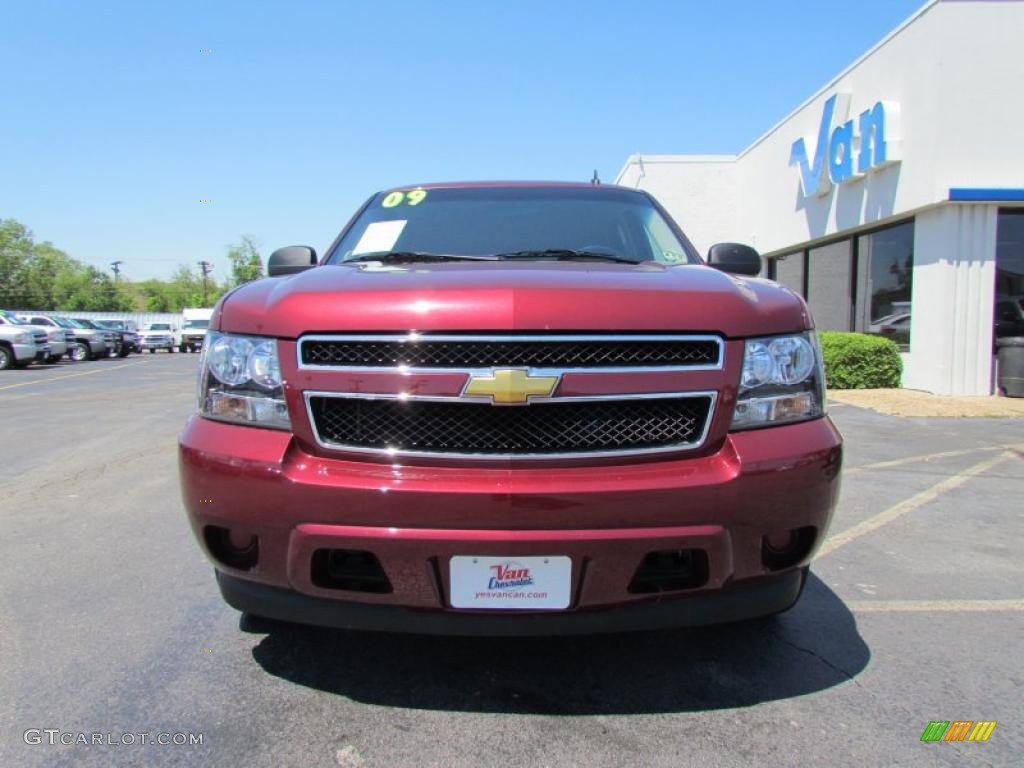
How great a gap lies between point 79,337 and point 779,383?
31.7 metres

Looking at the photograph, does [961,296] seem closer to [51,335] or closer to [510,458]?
[510,458]

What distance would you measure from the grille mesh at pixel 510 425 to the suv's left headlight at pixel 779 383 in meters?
0.15

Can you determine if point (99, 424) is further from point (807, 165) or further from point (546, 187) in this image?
point (807, 165)

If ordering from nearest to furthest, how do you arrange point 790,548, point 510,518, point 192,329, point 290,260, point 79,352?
point 510,518, point 790,548, point 290,260, point 79,352, point 192,329

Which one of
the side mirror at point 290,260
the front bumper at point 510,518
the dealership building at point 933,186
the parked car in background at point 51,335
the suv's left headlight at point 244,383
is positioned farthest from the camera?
the parked car in background at point 51,335

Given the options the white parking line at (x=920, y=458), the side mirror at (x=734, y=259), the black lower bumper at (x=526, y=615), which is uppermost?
the side mirror at (x=734, y=259)

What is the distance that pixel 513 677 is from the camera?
2.46m

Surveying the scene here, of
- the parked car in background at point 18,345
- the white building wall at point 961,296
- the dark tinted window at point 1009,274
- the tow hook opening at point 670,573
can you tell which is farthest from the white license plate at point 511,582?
the parked car in background at point 18,345

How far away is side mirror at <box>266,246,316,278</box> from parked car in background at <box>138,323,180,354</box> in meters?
40.7

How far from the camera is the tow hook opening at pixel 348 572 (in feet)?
6.75

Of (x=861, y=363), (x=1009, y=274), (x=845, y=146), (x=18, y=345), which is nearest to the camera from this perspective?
(x=1009, y=274)

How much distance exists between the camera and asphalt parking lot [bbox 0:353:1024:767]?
6.84ft

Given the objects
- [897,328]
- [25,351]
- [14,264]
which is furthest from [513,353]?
[14,264]

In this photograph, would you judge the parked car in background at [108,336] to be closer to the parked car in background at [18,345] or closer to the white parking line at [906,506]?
the parked car in background at [18,345]
